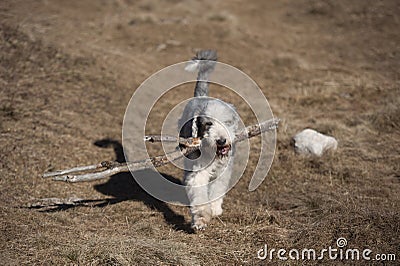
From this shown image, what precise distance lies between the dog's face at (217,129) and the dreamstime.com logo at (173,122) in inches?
29.6

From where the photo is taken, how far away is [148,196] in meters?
6.99

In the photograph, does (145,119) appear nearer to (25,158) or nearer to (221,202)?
(25,158)

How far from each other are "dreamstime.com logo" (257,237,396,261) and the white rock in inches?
118

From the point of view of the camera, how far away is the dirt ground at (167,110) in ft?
17.4

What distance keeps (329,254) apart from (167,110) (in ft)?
19.0

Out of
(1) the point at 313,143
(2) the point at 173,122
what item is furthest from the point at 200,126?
(2) the point at 173,122

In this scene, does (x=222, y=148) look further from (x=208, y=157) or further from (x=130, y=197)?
(x=130, y=197)

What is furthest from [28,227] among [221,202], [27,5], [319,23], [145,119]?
[319,23]

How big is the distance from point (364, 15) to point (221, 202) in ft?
39.8

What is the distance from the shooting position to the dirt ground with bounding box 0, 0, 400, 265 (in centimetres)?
532

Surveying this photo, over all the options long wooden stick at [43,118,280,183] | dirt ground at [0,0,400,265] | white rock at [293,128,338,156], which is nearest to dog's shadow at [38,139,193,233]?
dirt ground at [0,0,400,265]

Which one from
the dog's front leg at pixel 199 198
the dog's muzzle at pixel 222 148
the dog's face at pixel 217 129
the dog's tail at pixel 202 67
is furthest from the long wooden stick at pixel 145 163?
the dog's tail at pixel 202 67

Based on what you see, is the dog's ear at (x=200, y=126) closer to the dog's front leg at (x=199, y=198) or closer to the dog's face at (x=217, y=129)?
the dog's face at (x=217, y=129)

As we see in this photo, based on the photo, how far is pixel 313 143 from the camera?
8094mm
